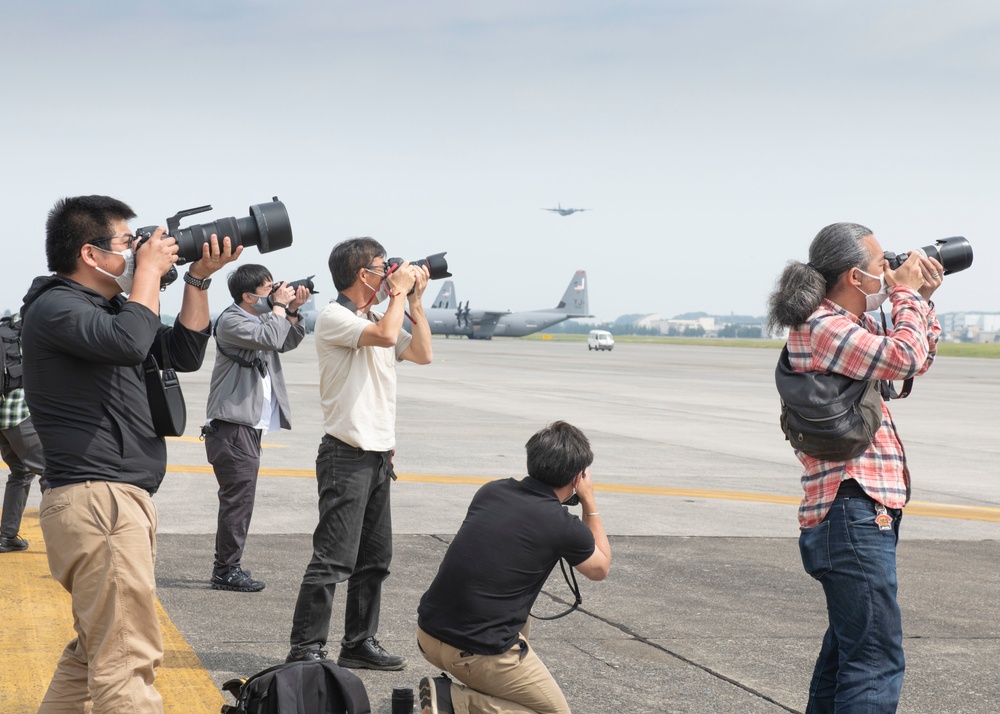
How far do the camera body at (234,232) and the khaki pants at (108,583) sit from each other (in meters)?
0.79

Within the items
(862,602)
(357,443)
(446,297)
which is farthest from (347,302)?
(446,297)

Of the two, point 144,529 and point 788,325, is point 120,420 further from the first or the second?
point 788,325

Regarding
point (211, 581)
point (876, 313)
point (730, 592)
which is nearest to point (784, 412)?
point (876, 313)

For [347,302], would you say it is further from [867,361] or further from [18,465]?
[18,465]

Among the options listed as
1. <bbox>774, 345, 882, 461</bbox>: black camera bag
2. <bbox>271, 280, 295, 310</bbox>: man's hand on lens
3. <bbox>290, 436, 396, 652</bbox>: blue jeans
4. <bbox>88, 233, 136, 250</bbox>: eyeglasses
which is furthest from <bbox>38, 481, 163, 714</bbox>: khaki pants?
<bbox>271, 280, 295, 310</bbox>: man's hand on lens

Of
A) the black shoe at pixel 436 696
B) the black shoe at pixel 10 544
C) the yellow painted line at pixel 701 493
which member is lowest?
the yellow painted line at pixel 701 493

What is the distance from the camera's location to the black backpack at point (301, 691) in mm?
3523

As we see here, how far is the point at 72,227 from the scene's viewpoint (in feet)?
11.4

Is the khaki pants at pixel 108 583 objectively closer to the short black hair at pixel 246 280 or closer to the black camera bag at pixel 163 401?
the black camera bag at pixel 163 401

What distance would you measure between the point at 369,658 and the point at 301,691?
1.31 meters

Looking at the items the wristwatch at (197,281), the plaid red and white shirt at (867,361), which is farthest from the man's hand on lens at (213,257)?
the plaid red and white shirt at (867,361)

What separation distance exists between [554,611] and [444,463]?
634 centimetres

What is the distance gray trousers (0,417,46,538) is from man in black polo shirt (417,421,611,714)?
4030mm

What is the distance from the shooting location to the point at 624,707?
4.44 metres
